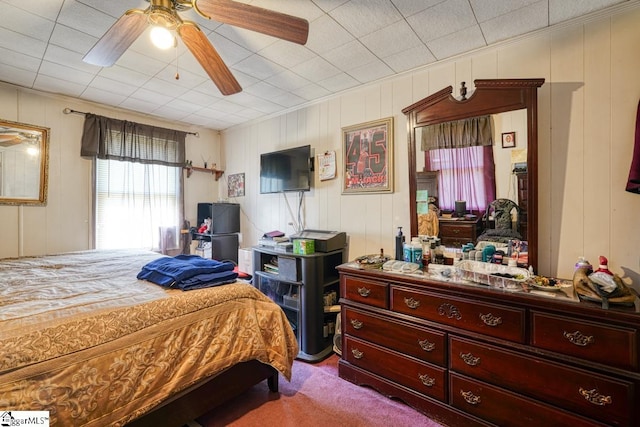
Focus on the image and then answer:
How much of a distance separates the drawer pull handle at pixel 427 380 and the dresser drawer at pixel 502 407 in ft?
0.34

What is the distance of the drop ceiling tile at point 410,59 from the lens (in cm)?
214

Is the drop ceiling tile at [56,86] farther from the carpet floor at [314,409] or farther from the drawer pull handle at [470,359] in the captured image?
the drawer pull handle at [470,359]

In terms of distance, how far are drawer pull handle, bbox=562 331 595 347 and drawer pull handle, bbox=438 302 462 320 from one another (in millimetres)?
478

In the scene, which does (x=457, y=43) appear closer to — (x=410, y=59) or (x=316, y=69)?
(x=410, y=59)

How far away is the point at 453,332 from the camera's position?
1.67 meters

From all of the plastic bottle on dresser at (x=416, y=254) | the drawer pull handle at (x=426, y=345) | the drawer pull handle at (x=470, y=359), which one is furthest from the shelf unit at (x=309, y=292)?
the drawer pull handle at (x=470, y=359)

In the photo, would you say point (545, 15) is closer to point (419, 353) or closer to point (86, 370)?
point (419, 353)

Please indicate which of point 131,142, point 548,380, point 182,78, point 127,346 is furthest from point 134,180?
point 548,380

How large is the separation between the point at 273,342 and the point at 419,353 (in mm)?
941

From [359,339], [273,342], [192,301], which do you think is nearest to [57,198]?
[192,301]

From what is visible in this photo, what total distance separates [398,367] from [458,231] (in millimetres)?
1066

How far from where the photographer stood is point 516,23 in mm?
1806

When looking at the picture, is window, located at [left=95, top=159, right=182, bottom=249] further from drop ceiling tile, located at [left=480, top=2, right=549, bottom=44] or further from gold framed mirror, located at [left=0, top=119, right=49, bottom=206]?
drop ceiling tile, located at [left=480, top=2, right=549, bottom=44]

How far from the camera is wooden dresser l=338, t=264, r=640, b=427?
127 cm
